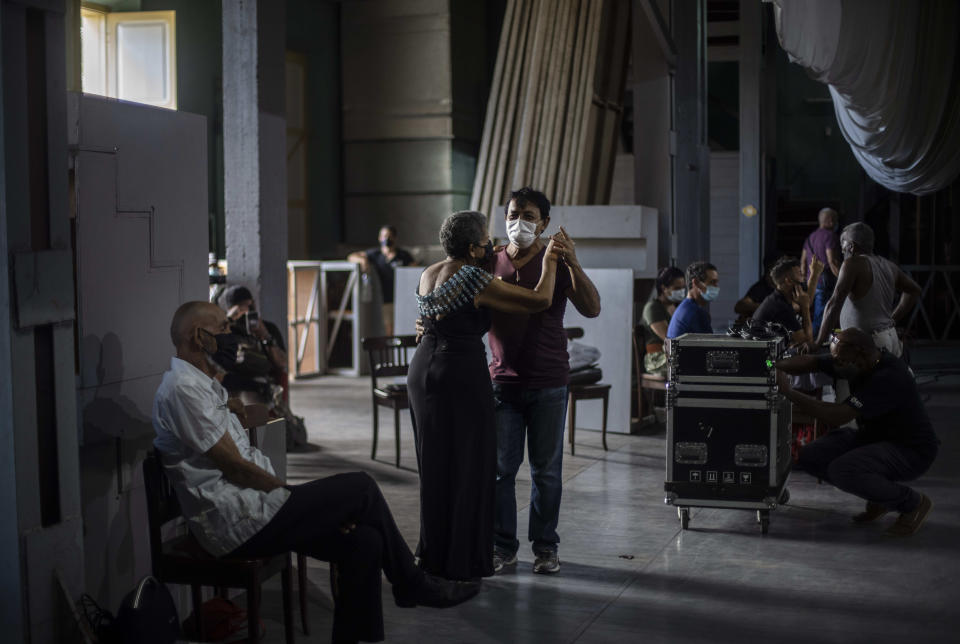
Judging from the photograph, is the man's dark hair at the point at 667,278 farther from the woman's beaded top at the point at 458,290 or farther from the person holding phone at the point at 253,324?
the woman's beaded top at the point at 458,290

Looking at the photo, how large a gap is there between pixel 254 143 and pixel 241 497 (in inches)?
129

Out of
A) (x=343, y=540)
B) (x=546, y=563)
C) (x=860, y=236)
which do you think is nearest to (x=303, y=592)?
(x=343, y=540)

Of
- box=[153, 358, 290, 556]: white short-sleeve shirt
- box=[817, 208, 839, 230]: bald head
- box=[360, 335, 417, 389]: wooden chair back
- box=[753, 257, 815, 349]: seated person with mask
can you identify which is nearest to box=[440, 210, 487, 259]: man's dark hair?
box=[153, 358, 290, 556]: white short-sleeve shirt

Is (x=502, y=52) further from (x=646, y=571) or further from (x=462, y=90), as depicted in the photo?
(x=646, y=571)

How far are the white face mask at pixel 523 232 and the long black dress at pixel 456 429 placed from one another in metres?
0.33

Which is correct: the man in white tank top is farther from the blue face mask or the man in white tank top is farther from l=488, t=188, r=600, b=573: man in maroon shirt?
l=488, t=188, r=600, b=573: man in maroon shirt

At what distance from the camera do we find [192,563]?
3369mm

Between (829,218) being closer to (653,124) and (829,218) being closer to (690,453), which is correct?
(653,124)

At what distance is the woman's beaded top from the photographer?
4066 millimetres

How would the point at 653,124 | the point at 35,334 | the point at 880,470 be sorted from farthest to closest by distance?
the point at 653,124
the point at 880,470
the point at 35,334

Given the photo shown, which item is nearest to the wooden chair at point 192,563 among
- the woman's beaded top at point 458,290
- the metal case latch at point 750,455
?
the woman's beaded top at point 458,290

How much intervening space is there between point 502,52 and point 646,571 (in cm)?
632

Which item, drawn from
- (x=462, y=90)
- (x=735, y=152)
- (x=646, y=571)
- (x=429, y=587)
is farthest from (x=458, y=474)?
(x=735, y=152)

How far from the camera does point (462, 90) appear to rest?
13570 millimetres
